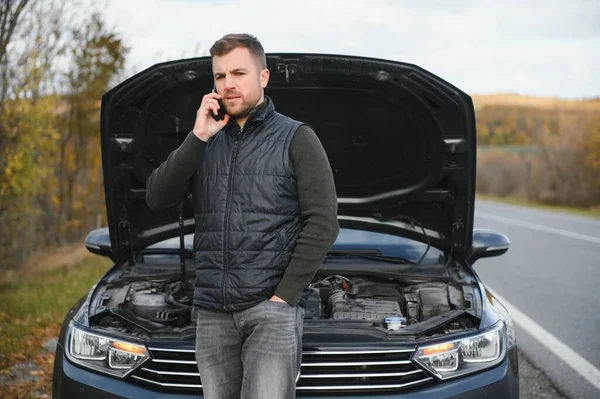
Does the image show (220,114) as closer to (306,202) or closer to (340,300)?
(306,202)

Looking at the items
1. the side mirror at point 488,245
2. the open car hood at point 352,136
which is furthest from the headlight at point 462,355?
the side mirror at point 488,245

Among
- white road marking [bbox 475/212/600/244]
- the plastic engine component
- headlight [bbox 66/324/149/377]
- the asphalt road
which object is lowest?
white road marking [bbox 475/212/600/244]

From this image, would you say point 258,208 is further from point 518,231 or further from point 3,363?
point 518,231

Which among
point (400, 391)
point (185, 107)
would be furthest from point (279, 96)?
point (400, 391)

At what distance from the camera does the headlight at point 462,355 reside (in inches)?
123

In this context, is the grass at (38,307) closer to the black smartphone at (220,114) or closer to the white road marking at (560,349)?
the black smartphone at (220,114)

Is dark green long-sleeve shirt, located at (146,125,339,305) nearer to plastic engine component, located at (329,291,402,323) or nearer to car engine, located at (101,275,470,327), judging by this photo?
car engine, located at (101,275,470,327)

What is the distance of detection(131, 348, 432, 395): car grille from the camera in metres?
3.09

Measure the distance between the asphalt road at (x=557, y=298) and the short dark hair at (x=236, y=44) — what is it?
134 inches

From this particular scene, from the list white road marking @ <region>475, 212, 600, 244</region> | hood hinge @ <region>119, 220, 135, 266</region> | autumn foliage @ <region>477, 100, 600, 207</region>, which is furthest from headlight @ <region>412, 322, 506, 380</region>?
autumn foliage @ <region>477, 100, 600, 207</region>

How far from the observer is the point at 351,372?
3119mm

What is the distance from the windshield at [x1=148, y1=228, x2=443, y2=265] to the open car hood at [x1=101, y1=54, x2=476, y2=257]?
0.30 ft

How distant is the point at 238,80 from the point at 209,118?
0.57ft

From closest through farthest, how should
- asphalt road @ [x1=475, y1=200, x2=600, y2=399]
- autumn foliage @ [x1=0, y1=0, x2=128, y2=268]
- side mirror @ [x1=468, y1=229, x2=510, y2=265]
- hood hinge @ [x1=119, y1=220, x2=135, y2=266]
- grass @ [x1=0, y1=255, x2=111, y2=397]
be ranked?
hood hinge @ [x1=119, y1=220, x2=135, y2=266]
side mirror @ [x1=468, y1=229, x2=510, y2=265]
asphalt road @ [x1=475, y1=200, x2=600, y2=399]
grass @ [x1=0, y1=255, x2=111, y2=397]
autumn foliage @ [x1=0, y1=0, x2=128, y2=268]
